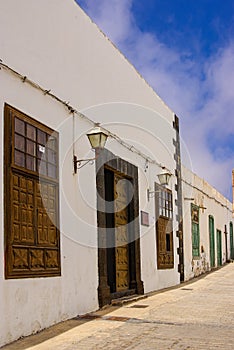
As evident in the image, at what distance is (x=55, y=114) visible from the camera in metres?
7.97

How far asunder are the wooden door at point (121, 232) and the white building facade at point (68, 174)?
22 millimetres

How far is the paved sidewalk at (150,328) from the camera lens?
6.23 m

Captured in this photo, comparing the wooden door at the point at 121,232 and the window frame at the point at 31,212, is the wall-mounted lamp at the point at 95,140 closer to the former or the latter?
the window frame at the point at 31,212

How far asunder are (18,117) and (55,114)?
1232 mm

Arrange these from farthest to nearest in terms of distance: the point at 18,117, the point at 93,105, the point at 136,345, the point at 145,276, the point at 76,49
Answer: the point at 145,276, the point at 93,105, the point at 76,49, the point at 18,117, the point at 136,345

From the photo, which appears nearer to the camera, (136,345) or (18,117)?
(136,345)

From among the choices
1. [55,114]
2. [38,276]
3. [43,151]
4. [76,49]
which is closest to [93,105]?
[76,49]

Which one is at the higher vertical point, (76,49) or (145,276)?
(76,49)

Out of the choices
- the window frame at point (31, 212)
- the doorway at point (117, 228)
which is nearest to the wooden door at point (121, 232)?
the doorway at point (117, 228)

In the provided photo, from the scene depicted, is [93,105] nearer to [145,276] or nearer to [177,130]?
[145,276]

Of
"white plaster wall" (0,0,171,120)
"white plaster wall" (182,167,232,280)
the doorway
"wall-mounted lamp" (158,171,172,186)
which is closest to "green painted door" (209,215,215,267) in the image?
Result: "white plaster wall" (182,167,232,280)

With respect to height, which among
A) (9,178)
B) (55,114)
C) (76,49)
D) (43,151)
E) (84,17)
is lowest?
(9,178)

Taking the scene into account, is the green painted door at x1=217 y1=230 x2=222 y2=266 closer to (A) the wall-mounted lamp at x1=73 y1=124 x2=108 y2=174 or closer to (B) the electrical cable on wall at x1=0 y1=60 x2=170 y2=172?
(B) the electrical cable on wall at x1=0 y1=60 x2=170 y2=172

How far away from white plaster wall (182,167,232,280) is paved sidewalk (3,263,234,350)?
595cm
